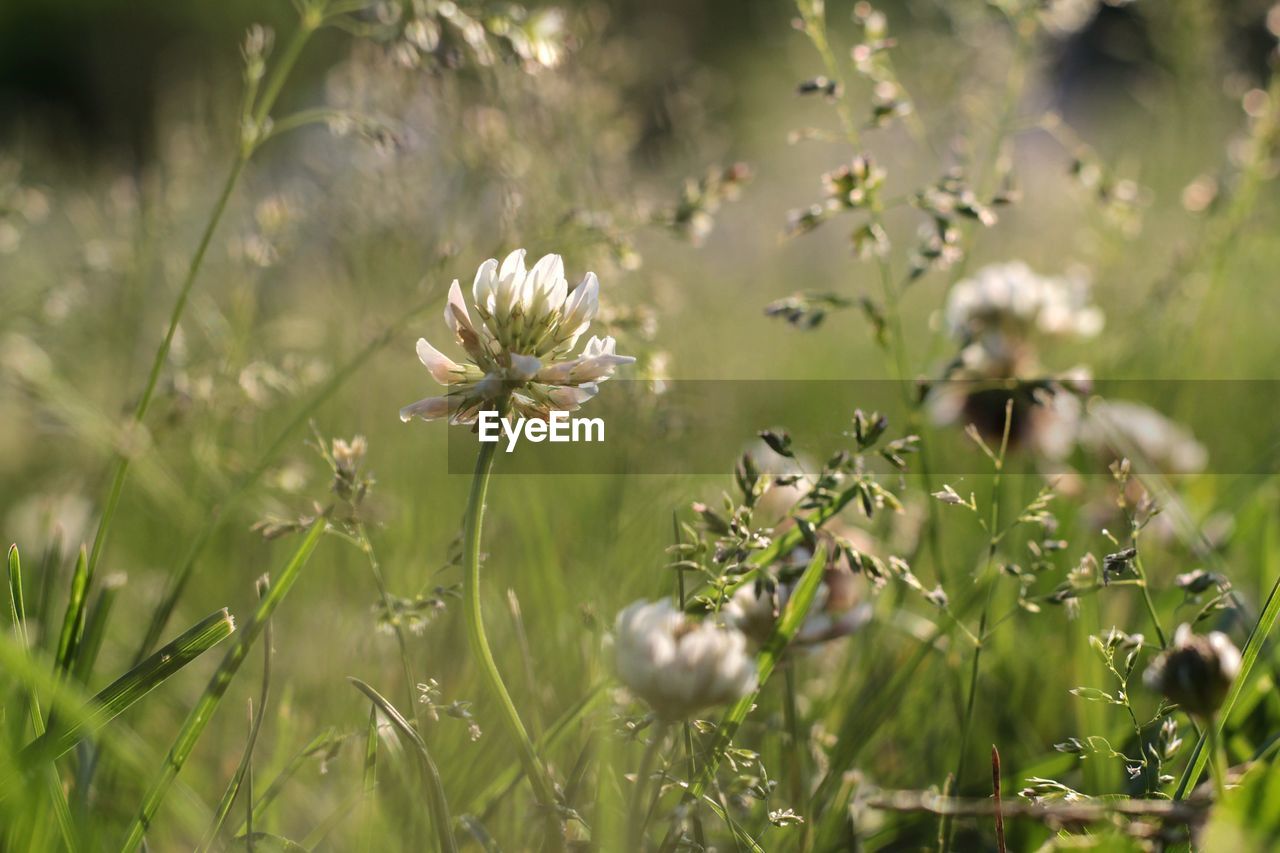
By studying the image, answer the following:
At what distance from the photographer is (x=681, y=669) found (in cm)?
47

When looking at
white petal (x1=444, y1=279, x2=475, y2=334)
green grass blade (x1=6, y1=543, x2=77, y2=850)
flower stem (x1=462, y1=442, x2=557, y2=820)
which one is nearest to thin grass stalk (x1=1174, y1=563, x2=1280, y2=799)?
flower stem (x1=462, y1=442, x2=557, y2=820)

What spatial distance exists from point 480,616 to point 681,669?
96 mm

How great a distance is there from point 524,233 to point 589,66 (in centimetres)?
29

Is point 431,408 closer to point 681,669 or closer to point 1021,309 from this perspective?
point 681,669

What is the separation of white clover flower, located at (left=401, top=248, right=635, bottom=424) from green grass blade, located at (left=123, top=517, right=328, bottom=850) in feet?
0.30

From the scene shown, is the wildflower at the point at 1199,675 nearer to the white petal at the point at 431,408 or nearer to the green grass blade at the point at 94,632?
the white petal at the point at 431,408

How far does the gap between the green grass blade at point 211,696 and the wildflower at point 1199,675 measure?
1.31 feet

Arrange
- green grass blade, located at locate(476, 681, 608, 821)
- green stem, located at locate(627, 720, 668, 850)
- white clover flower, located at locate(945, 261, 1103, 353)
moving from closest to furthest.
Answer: green stem, located at locate(627, 720, 668, 850), green grass blade, located at locate(476, 681, 608, 821), white clover flower, located at locate(945, 261, 1103, 353)

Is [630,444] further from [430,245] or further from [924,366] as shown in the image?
[430,245]

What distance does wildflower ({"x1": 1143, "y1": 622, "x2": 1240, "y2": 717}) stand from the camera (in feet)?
1.56

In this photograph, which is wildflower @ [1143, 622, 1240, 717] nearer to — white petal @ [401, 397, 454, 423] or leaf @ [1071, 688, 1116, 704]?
leaf @ [1071, 688, 1116, 704]

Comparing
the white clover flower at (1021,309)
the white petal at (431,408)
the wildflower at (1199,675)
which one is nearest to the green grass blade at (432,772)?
the white petal at (431,408)

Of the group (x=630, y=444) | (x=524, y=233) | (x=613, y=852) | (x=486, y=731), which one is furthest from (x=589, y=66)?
(x=613, y=852)

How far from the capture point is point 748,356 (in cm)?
209
